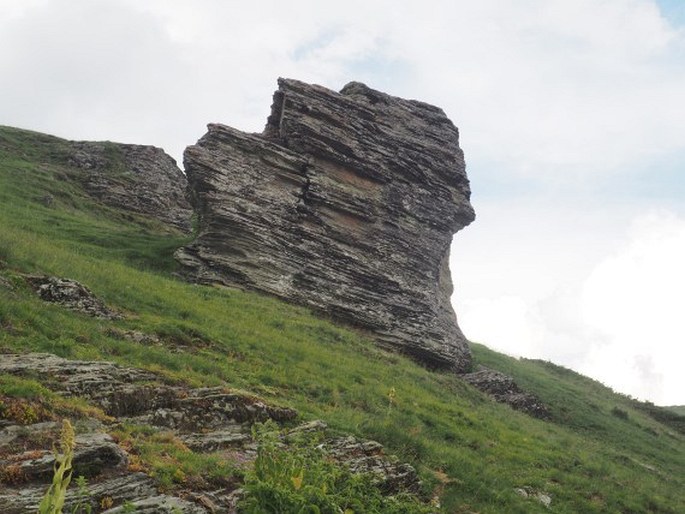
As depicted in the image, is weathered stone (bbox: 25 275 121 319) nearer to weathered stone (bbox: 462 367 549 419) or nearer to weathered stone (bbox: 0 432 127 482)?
weathered stone (bbox: 0 432 127 482)

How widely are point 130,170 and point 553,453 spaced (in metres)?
52.5

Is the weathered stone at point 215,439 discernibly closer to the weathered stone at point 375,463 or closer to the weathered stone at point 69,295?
the weathered stone at point 375,463

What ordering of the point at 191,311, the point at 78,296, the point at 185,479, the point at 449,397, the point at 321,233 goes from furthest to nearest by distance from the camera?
the point at 321,233 < the point at 449,397 < the point at 191,311 < the point at 78,296 < the point at 185,479

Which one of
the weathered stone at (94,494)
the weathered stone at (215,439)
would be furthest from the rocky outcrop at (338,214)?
the weathered stone at (94,494)

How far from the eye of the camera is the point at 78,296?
2117 centimetres

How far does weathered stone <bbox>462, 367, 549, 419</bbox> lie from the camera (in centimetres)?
3678

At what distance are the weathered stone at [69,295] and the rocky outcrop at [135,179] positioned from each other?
34.8m

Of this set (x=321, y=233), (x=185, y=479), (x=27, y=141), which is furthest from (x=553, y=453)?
(x=27, y=141)

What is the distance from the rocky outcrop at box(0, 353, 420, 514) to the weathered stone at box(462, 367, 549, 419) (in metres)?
24.3

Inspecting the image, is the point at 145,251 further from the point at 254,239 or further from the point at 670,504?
the point at 670,504

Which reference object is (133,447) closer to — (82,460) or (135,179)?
(82,460)

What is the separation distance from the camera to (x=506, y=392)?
125 ft

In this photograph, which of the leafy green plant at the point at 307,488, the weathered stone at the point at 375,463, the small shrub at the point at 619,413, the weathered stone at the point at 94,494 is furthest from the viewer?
the small shrub at the point at 619,413

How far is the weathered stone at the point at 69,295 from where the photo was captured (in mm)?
20625
